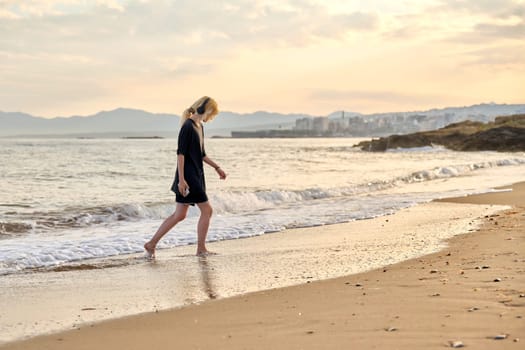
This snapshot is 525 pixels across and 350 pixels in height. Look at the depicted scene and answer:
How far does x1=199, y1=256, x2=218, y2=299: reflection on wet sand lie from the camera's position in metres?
6.04

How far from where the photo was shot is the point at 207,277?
22.8ft

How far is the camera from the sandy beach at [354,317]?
4180 millimetres

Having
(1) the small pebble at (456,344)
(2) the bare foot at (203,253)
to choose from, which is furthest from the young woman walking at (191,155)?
(1) the small pebble at (456,344)

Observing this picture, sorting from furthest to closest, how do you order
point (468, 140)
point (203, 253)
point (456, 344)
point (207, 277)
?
point (468, 140) → point (203, 253) → point (207, 277) → point (456, 344)

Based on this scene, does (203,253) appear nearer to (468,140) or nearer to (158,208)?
(158,208)

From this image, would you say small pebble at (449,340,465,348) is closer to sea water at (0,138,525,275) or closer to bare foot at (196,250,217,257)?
bare foot at (196,250,217,257)

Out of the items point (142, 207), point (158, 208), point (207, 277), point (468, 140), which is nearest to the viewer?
point (207, 277)

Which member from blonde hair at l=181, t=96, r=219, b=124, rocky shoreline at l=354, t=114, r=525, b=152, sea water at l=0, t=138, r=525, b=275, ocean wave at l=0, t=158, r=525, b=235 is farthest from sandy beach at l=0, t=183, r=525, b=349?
rocky shoreline at l=354, t=114, r=525, b=152

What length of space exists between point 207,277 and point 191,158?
1.93m

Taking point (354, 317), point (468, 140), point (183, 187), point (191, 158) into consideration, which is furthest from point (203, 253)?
point (468, 140)

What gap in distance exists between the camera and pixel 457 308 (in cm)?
482

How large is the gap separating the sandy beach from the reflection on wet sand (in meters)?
0.05

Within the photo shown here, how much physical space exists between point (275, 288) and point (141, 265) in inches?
90.2

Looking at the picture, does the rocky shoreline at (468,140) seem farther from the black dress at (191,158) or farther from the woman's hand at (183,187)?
the woman's hand at (183,187)
